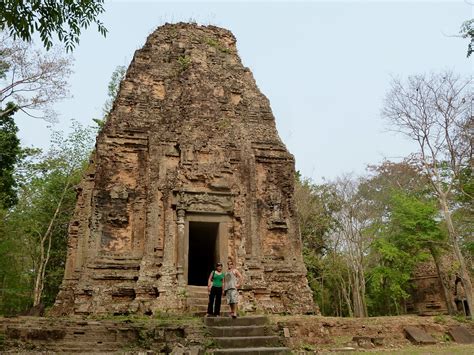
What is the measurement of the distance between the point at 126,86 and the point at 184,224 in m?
5.54

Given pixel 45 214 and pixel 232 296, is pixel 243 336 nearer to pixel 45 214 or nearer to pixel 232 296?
pixel 232 296

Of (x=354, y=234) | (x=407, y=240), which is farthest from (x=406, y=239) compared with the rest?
(x=354, y=234)

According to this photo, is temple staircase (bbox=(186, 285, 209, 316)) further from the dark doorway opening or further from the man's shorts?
the man's shorts

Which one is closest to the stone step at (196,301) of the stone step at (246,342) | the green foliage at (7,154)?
the stone step at (246,342)

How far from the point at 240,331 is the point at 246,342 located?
0.49 m

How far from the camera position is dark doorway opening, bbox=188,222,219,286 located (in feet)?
47.9

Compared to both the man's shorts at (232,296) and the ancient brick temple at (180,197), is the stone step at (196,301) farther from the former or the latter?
the man's shorts at (232,296)

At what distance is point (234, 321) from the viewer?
A: 31.8ft

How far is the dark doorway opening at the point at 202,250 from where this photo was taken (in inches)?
575

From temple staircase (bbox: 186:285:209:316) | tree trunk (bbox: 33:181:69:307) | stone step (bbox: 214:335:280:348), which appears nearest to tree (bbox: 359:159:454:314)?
temple staircase (bbox: 186:285:209:316)

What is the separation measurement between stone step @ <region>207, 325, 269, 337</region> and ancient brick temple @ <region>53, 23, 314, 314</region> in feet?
9.87

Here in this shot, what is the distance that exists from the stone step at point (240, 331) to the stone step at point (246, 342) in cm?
35

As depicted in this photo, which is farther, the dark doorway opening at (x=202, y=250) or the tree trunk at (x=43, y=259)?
the tree trunk at (x=43, y=259)

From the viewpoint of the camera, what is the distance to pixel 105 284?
1276cm
